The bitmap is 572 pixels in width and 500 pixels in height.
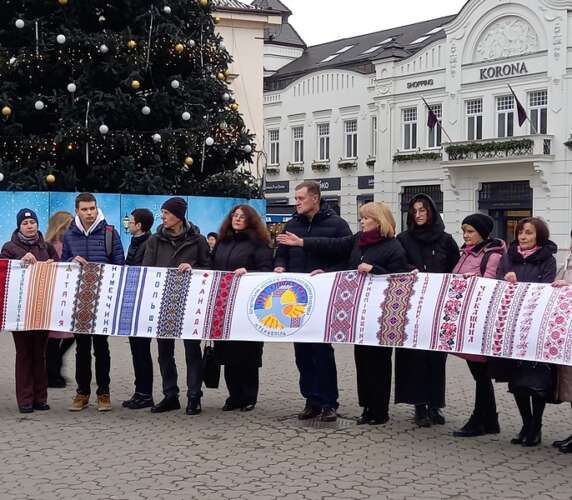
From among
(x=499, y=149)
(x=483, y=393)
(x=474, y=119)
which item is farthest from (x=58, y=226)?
(x=474, y=119)

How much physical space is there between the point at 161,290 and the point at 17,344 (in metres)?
1.39

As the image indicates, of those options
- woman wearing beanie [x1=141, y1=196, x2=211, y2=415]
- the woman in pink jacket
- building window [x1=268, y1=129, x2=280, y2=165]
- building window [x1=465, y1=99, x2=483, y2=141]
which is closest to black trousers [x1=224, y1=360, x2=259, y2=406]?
woman wearing beanie [x1=141, y1=196, x2=211, y2=415]

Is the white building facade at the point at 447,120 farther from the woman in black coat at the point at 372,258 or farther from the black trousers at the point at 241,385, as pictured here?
the woman in black coat at the point at 372,258

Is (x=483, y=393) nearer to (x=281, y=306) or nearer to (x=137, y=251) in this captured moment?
(x=281, y=306)

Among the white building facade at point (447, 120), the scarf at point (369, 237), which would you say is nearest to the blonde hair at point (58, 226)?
the scarf at point (369, 237)

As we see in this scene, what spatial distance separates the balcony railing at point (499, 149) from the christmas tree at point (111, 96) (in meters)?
22.7

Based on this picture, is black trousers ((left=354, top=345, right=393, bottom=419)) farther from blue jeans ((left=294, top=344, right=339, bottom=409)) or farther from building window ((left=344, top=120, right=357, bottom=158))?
building window ((left=344, top=120, right=357, bottom=158))

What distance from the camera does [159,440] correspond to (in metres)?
7.21

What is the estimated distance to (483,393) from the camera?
7.49m

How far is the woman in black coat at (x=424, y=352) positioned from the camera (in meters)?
7.74

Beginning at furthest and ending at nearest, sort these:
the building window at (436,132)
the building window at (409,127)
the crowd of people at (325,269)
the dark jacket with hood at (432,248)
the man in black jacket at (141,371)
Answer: the building window at (409,127)
the building window at (436,132)
the man in black jacket at (141,371)
the dark jacket with hood at (432,248)
the crowd of people at (325,269)

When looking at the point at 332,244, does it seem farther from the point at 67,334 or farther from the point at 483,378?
the point at 67,334

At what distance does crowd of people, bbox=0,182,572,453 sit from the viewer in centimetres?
719

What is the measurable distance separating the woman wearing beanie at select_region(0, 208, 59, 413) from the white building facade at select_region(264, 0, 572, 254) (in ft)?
99.5
